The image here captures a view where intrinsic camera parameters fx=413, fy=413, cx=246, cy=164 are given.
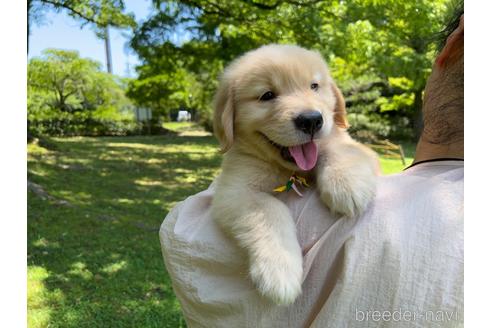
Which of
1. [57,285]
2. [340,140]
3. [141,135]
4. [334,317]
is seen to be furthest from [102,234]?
[141,135]

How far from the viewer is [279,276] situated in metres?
1.23

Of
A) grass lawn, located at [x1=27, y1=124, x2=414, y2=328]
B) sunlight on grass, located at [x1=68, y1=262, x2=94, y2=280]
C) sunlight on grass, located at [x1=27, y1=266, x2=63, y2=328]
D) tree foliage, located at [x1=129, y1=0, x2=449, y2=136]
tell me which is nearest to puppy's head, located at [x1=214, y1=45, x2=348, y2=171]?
grass lawn, located at [x1=27, y1=124, x2=414, y2=328]

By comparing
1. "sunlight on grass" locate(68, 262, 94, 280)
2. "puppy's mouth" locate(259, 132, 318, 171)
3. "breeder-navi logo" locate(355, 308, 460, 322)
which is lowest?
"sunlight on grass" locate(68, 262, 94, 280)

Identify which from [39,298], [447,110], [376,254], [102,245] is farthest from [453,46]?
[102,245]

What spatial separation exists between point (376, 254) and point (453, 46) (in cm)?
79

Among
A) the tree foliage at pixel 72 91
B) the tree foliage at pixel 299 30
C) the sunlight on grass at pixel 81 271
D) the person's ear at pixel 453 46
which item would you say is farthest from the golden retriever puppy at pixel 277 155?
the tree foliage at pixel 72 91

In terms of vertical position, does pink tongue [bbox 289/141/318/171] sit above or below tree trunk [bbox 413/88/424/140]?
below

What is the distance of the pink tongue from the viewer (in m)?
1.58

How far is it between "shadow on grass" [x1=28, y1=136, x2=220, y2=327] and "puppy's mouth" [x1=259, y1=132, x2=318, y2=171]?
78 centimetres

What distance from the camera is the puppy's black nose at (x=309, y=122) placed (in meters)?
1.58

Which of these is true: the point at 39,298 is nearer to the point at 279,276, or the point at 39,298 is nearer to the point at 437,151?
the point at 279,276

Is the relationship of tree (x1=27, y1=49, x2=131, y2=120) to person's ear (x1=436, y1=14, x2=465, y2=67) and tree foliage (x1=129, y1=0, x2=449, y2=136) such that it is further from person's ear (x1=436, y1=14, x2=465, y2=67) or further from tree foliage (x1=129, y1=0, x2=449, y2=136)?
person's ear (x1=436, y1=14, x2=465, y2=67)
